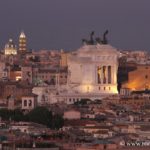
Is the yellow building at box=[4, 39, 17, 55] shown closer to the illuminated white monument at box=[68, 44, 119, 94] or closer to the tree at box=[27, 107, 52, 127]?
the illuminated white monument at box=[68, 44, 119, 94]

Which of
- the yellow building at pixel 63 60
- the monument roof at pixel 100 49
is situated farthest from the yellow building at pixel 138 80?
the yellow building at pixel 63 60

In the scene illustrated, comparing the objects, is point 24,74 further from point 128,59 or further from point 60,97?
point 60,97

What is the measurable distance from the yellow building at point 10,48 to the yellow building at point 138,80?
25855mm

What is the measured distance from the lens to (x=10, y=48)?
406 ft

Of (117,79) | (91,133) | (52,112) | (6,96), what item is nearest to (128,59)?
(117,79)

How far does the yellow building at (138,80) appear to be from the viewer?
9275 centimetres

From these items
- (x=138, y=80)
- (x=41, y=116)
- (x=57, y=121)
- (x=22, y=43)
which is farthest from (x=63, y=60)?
(x=57, y=121)

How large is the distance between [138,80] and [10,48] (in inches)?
1205

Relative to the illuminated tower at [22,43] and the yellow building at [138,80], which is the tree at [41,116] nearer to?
the yellow building at [138,80]

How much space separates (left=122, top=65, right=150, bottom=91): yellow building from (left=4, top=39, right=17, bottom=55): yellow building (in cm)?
2585

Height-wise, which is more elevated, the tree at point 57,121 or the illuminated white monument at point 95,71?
the illuminated white monument at point 95,71

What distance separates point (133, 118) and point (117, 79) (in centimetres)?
2566

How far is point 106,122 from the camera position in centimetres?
6581

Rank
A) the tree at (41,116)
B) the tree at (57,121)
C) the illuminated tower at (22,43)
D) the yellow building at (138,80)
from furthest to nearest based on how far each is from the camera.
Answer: the illuminated tower at (22,43), the yellow building at (138,80), the tree at (41,116), the tree at (57,121)
